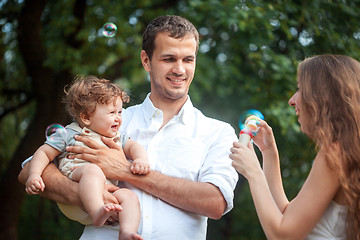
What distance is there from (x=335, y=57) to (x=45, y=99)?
17.8ft

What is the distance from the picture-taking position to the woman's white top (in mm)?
2150

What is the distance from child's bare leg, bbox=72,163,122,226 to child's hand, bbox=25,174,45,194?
0.19m

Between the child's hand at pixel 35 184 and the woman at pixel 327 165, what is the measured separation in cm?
122

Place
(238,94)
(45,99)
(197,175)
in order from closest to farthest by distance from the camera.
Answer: (197,175) < (45,99) < (238,94)

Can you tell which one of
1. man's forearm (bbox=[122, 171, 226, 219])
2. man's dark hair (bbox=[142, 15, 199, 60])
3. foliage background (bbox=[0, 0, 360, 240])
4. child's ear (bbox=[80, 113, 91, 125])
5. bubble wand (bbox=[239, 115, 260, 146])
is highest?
man's dark hair (bbox=[142, 15, 199, 60])

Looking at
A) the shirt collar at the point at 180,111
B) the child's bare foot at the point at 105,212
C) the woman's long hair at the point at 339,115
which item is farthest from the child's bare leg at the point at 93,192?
the woman's long hair at the point at 339,115

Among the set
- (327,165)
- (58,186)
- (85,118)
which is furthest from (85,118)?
(327,165)

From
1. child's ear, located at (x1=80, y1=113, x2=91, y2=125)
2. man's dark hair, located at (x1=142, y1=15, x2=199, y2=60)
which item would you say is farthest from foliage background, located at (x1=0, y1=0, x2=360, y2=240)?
child's ear, located at (x1=80, y1=113, x2=91, y2=125)

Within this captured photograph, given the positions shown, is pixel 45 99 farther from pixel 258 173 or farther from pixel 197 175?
pixel 258 173

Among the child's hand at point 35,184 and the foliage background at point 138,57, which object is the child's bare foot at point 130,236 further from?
the foliage background at point 138,57

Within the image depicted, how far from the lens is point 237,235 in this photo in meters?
10.8

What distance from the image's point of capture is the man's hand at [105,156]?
102 inches

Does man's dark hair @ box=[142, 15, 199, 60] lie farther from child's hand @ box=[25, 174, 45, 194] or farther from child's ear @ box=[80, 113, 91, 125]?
child's hand @ box=[25, 174, 45, 194]

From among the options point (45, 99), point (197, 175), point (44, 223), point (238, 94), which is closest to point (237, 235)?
point (238, 94)
